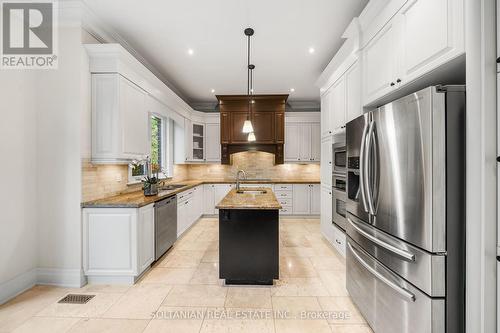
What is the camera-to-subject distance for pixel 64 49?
2.66 m

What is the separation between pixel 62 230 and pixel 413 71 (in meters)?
3.67

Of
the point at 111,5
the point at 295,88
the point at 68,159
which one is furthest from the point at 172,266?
the point at 295,88

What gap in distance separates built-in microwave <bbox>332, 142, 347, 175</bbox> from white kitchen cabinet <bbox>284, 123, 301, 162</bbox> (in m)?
2.58

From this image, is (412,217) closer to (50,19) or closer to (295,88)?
(50,19)

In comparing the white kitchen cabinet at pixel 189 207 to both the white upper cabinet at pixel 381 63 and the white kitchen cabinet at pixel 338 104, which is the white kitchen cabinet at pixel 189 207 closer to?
the white kitchen cabinet at pixel 338 104

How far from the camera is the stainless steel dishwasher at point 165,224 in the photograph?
319cm

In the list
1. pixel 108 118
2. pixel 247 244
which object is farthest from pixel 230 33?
pixel 247 244

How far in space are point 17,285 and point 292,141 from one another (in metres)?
5.40

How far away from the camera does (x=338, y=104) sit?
3.41 metres

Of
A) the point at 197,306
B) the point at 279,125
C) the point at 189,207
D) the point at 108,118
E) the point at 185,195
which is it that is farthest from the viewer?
the point at 279,125

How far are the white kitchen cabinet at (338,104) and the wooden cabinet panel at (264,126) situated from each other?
2315mm

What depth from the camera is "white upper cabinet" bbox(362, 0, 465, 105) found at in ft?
4.54

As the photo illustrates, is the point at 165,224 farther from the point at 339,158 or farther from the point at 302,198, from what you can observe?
the point at 302,198

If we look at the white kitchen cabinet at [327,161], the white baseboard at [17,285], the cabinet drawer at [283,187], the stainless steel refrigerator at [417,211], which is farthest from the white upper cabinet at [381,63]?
the white baseboard at [17,285]
